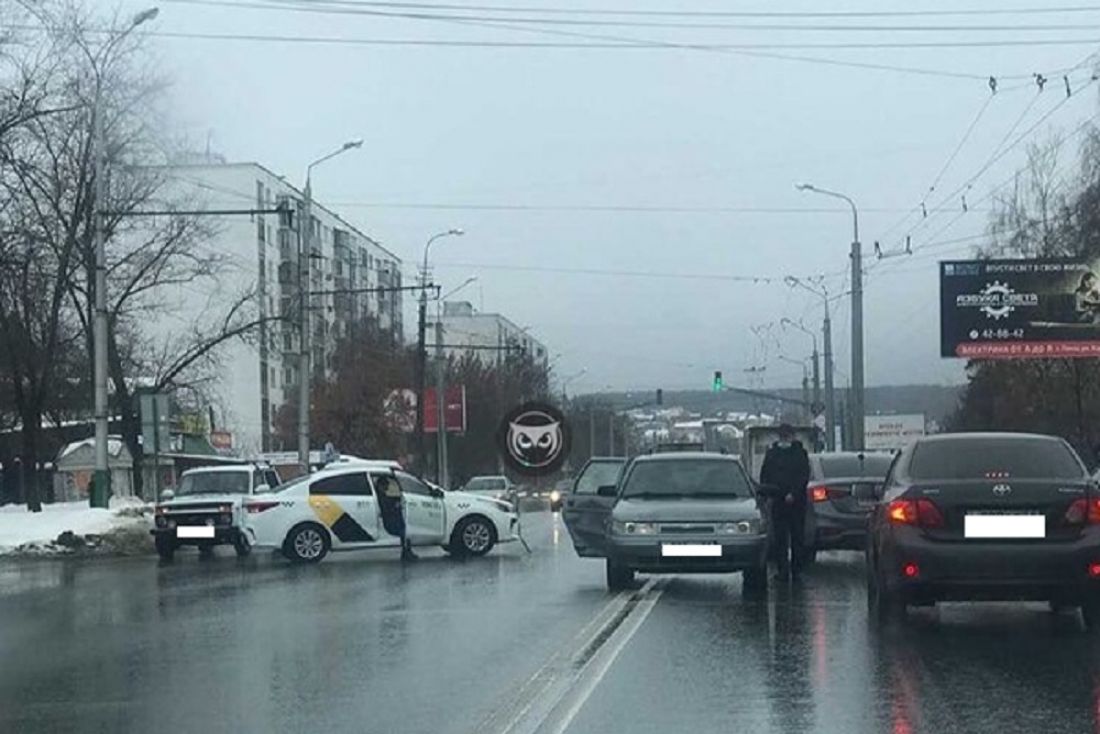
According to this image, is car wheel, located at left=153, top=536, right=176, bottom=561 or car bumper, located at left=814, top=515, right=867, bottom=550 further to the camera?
car wheel, located at left=153, top=536, right=176, bottom=561

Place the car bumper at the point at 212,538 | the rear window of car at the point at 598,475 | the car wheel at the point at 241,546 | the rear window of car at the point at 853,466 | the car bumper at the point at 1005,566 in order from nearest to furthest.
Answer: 1. the car bumper at the point at 1005,566
2. the rear window of car at the point at 853,466
3. the rear window of car at the point at 598,475
4. the car wheel at the point at 241,546
5. the car bumper at the point at 212,538

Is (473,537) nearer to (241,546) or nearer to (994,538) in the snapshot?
(241,546)

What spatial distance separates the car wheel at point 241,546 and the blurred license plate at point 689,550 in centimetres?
1178

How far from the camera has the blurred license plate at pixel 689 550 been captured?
57.7ft

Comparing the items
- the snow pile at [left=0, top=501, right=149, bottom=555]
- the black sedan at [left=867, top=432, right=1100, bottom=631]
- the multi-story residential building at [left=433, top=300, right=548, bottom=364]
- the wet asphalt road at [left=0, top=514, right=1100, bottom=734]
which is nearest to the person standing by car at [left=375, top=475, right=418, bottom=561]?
the wet asphalt road at [left=0, top=514, right=1100, bottom=734]

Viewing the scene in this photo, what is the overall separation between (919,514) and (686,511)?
4667 millimetres

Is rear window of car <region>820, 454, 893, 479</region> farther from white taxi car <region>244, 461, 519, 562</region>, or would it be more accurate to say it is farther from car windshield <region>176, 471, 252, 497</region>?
car windshield <region>176, 471, 252, 497</region>

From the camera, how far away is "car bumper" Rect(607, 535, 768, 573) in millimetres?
17625

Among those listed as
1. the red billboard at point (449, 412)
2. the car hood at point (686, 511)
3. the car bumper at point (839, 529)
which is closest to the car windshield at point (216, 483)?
the car bumper at point (839, 529)

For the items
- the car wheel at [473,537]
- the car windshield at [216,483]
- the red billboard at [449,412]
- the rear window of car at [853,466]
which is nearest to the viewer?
the rear window of car at [853,466]

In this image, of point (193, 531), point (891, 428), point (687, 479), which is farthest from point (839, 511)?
point (891, 428)

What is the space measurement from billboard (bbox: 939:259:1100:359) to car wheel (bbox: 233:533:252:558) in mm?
21453

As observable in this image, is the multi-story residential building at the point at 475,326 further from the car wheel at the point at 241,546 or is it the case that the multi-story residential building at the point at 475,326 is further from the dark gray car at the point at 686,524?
the dark gray car at the point at 686,524

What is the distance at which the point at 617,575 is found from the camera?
60.5 ft
